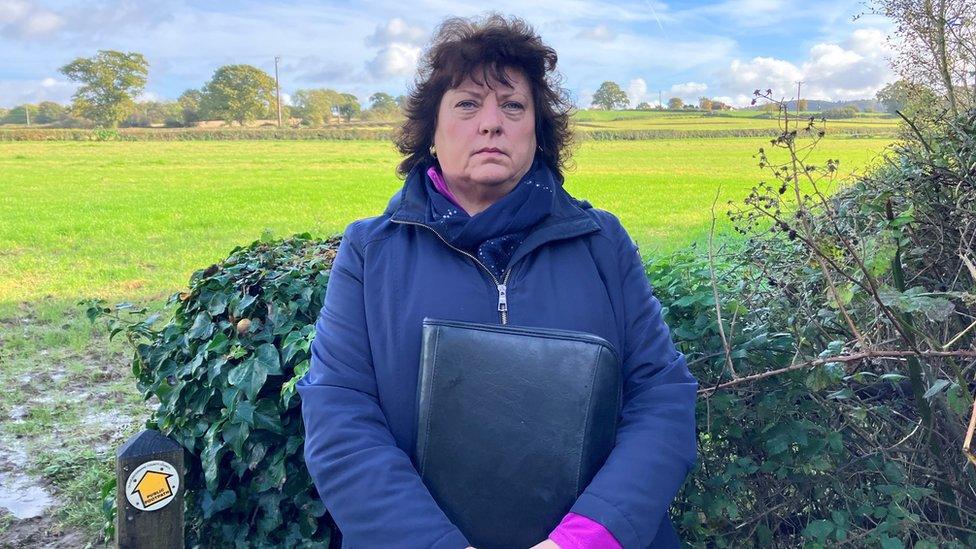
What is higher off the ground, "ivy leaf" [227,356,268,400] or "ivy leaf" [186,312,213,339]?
"ivy leaf" [186,312,213,339]

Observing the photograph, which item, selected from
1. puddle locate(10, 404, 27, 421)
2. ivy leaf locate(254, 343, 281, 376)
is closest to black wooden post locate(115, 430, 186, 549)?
ivy leaf locate(254, 343, 281, 376)

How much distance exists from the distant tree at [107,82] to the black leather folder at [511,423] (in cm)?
9275

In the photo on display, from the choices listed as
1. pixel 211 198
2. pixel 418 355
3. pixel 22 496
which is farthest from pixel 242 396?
pixel 211 198

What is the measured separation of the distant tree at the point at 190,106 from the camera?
78062 mm

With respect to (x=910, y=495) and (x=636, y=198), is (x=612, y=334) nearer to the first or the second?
(x=910, y=495)

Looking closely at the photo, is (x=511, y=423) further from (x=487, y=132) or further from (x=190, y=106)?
(x=190, y=106)

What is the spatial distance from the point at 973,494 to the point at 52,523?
142 inches

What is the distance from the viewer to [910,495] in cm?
211

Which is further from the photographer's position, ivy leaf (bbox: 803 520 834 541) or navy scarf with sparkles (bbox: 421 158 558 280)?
ivy leaf (bbox: 803 520 834 541)

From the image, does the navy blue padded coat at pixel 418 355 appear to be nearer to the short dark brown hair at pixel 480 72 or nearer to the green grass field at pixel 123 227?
the short dark brown hair at pixel 480 72

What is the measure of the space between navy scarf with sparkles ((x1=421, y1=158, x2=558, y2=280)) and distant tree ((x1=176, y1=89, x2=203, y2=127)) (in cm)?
7876

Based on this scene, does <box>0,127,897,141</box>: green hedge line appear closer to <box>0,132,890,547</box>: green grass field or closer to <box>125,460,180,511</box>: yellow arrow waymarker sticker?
<box>0,132,890,547</box>: green grass field

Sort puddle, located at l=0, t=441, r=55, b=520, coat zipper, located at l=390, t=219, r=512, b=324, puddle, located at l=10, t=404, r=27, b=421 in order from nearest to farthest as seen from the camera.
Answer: coat zipper, located at l=390, t=219, r=512, b=324 < puddle, located at l=0, t=441, r=55, b=520 < puddle, located at l=10, t=404, r=27, b=421

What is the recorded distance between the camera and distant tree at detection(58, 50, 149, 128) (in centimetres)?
8688
